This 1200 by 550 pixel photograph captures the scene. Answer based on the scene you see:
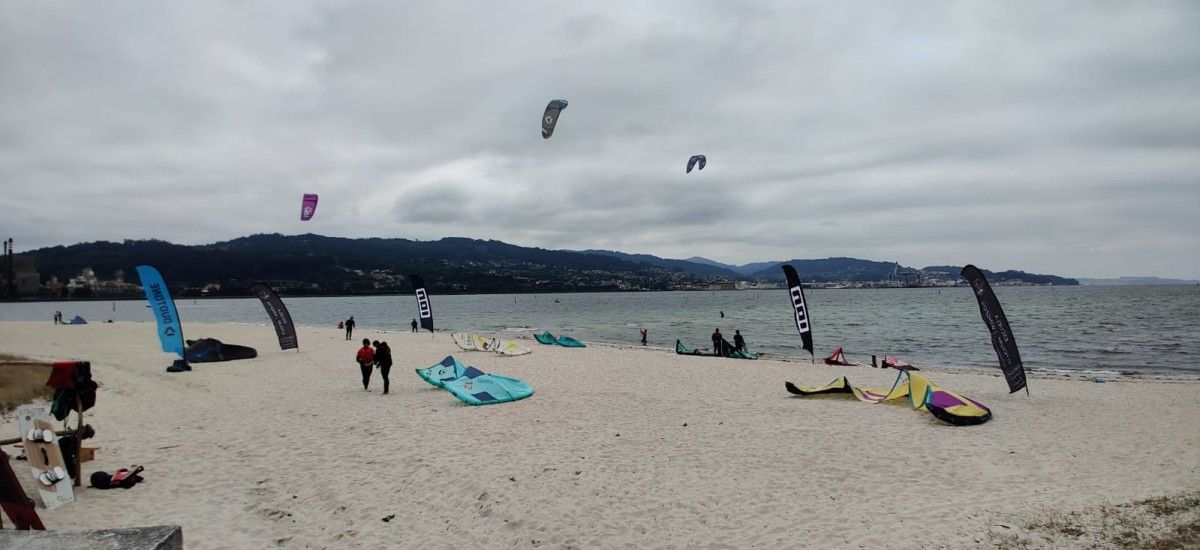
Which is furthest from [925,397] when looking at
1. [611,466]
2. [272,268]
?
[272,268]

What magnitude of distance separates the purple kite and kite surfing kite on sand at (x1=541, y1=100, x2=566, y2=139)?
8.64m

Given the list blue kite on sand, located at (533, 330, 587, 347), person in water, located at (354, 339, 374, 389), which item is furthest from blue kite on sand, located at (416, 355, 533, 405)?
blue kite on sand, located at (533, 330, 587, 347)

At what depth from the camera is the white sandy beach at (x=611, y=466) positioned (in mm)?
5559

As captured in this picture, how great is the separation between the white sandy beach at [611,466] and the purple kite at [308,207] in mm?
9340

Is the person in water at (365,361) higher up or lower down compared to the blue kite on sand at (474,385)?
higher up

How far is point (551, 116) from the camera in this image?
71.7 feet

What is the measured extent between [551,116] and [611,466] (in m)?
16.6

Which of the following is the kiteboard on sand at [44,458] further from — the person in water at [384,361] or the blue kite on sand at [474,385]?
the person in water at [384,361]

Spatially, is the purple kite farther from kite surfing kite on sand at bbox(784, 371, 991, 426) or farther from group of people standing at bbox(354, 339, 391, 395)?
kite surfing kite on sand at bbox(784, 371, 991, 426)

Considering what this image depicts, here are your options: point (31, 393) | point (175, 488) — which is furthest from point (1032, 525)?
point (31, 393)

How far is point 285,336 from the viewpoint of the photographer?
22.1 m

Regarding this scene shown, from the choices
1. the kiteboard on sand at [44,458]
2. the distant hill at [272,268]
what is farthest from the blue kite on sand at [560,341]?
the distant hill at [272,268]

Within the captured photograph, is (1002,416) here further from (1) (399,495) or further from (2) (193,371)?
(2) (193,371)

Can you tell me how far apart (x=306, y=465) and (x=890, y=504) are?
21.2 feet
